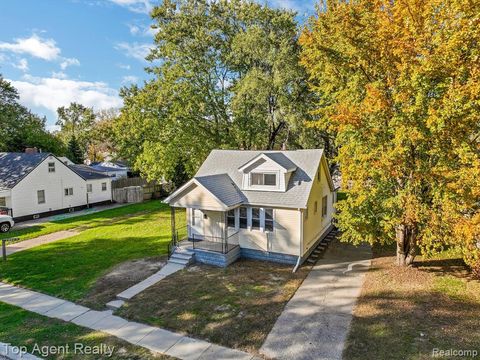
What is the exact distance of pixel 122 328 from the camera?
9438 mm

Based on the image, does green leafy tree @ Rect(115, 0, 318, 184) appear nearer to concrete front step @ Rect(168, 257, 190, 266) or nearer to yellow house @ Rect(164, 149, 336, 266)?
yellow house @ Rect(164, 149, 336, 266)

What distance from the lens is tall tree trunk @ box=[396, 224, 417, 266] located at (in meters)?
13.2

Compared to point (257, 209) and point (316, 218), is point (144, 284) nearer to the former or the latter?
point (257, 209)

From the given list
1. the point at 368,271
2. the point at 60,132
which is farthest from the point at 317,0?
the point at 60,132

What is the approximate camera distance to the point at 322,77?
14.8 m

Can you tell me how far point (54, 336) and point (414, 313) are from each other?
1155 cm

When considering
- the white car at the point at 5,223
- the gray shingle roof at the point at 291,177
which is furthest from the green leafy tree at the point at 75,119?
the gray shingle roof at the point at 291,177

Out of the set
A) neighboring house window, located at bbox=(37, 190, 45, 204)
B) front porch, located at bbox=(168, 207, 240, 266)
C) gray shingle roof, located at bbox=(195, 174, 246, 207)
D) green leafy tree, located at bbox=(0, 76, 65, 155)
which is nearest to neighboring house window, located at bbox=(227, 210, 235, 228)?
front porch, located at bbox=(168, 207, 240, 266)

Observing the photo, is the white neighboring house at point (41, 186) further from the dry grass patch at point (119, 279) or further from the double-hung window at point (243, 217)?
the double-hung window at point (243, 217)

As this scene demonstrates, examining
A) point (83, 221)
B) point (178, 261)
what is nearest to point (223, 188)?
point (178, 261)

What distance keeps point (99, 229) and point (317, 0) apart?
19998 millimetres

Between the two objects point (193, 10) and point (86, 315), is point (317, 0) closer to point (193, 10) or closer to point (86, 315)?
point (86, 315)

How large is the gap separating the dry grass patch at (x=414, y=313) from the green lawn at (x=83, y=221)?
2034 centimetres

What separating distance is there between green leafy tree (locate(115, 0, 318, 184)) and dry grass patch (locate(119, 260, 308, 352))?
51.6 feet
